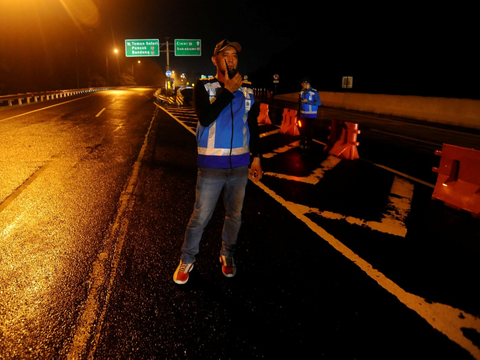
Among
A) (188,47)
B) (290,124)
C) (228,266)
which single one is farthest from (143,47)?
(228,266)

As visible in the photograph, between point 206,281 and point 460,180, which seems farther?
point 460,180

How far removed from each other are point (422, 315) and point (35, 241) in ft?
13.2

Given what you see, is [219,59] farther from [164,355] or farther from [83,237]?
[83,237]

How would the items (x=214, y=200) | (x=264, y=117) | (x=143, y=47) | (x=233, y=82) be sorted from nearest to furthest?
(x=233, y=82)
(x=214, y=200)
(x=264, y=117)
(x=143, y=47)

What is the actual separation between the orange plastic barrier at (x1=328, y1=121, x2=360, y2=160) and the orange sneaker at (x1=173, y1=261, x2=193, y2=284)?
6.52 metres

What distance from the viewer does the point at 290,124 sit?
483 inches

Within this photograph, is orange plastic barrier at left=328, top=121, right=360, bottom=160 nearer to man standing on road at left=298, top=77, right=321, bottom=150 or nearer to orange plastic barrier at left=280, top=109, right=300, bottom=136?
man standing on road at left=298, top=77, right=321, bottom=150

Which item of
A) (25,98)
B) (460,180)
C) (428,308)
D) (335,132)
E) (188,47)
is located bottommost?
(428,308)

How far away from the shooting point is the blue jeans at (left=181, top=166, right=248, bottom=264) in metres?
2.84

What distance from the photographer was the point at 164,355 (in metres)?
2.24

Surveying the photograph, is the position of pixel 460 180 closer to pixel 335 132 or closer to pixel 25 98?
pixel 335 132

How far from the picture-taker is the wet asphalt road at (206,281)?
93.1 inches

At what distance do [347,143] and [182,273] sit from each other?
6803 mm

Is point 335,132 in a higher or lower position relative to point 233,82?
lower
